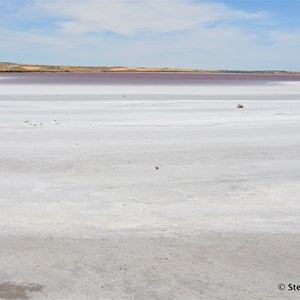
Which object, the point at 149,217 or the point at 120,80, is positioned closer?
the point at 149,217

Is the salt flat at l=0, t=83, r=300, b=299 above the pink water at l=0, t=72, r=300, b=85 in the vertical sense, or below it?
below

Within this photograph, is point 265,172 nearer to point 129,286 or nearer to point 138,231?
point 138,231

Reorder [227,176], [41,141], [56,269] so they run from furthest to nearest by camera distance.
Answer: [41,141]
[227,176]
[56,269]

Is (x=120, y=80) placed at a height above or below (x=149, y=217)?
above

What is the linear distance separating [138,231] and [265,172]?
4034mm

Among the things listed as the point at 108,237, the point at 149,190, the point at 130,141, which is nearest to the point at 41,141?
the point at 130,141

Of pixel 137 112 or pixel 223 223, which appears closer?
pixel 223 223

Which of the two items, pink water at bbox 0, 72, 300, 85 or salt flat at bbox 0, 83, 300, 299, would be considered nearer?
salt flat at bbox 0, 83, 300, 299

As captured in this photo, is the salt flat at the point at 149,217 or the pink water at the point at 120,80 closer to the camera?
the salt flat at the point at 149,217

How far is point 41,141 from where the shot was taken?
12352mm

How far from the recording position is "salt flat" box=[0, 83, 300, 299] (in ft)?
14.6

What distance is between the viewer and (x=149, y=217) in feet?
20.5

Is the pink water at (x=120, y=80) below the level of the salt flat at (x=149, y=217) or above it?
above

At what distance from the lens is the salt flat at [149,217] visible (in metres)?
4.44
